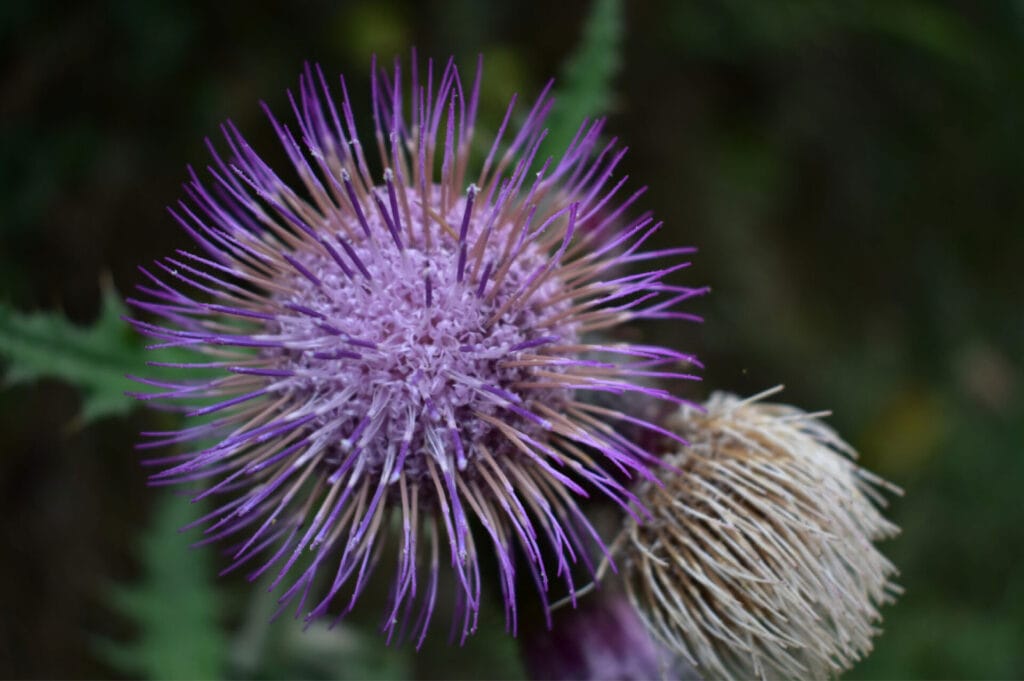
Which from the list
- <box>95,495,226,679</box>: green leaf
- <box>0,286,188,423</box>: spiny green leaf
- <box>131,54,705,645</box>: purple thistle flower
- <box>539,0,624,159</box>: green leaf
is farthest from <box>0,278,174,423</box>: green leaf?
<box>539,0,624,159</box>: green leaf

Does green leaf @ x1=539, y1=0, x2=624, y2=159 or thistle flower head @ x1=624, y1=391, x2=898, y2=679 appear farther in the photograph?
green leaf @ x1=539, y1=0, x2=624, y2=159

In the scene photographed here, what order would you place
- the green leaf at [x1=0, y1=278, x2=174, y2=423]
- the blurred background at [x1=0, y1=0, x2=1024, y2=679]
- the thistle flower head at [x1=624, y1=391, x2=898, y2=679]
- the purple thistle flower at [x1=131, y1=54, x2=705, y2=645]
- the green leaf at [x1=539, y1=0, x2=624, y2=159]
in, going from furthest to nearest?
the blurred background at [x1=0, y1=0, x2=1024, y2=679], the green leaf at [x1=539, y1=0, x2=624, y2=159], the green leaf at [x1=0, y1=278, x2=174, y2=423], the thistle flower head at [x1=624, y1=391, x2=898, y2=679], the purple thistle flower at [x1=131, y1=54, x2=705, y2=645]

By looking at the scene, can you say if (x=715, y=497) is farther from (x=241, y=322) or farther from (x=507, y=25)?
(x=507, y=25)

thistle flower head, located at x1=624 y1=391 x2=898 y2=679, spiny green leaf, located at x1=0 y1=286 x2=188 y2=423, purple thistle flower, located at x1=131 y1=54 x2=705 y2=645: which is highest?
spiny green leaf, located at x1=0 y1=286 x2=188 y2=423

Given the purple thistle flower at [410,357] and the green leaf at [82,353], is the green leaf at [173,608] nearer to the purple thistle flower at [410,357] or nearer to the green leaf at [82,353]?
the green leaf at [82,353]

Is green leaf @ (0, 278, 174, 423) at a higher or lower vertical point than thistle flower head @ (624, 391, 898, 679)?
higher

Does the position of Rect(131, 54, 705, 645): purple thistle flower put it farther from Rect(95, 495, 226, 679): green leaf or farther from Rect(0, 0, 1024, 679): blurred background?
Rect(95, 495, 226, 679): green leaf

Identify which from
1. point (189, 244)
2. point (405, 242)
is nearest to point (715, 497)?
point (405, 242)
